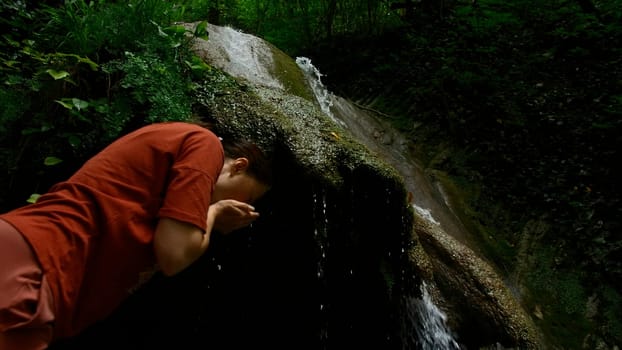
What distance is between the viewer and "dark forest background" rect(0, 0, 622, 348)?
277 cm

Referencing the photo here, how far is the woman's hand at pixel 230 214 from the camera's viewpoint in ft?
5.04

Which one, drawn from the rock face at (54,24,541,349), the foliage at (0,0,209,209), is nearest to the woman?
the rock face at (54,24,541,349)

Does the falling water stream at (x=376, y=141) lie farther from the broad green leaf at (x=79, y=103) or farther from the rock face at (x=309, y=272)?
the broad green leaf at (x=79, y=103)

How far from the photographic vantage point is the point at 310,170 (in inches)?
109


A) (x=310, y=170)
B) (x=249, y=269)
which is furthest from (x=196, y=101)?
(x=249, y=269)

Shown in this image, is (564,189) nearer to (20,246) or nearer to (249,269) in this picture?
(249,269)

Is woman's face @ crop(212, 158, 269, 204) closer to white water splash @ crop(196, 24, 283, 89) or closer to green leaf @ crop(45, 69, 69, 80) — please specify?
green leaf @ crop(45, 69, 69, 80)

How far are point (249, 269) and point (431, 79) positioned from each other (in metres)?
5.48

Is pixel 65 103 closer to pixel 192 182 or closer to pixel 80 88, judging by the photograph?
pixel 80 88

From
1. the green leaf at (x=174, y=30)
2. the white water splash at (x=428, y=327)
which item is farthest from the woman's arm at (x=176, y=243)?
the white water splash at (x=428, y=327)

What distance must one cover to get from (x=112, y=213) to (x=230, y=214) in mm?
402

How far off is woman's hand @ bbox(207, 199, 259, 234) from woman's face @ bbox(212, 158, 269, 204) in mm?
64

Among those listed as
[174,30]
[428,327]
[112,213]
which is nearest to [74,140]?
[174,30]

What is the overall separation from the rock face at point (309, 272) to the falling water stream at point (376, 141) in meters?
0.06
